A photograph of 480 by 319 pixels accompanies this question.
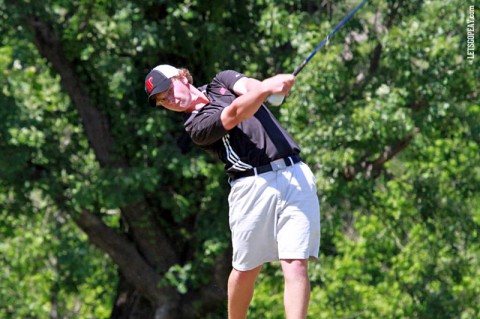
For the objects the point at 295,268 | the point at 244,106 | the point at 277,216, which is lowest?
the point at 295,268

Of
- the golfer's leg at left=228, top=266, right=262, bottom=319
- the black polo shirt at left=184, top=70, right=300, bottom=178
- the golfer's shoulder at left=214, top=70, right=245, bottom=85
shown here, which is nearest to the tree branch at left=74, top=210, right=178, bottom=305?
the golfer's leg at left=228, top=266, right=262, bottom=319

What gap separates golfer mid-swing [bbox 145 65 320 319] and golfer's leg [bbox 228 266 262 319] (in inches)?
0.4

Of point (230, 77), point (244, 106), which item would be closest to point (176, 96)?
point (230, 77)

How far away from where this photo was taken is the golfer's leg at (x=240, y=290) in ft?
15.0

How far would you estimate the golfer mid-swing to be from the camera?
4.35 m

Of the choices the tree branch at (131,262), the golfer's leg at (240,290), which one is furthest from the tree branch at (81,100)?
the golfer's leg at (240,290)

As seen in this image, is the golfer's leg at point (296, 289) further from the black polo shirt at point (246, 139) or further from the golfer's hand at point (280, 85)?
the golfer's hand at point (280, 85)

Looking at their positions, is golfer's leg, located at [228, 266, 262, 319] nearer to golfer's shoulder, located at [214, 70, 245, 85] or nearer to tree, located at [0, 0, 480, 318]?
golfer's shoulder, located at [214, 70, 245, 85]

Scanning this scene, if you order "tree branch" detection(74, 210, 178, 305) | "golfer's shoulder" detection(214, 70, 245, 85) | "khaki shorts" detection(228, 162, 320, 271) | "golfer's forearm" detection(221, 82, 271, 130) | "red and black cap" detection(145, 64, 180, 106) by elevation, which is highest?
"red and black cap" detection(145, 64, 180, 106)

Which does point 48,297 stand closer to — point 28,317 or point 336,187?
point 28,317

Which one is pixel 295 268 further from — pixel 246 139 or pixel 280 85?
pixel 280 85

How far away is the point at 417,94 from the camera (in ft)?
31.7

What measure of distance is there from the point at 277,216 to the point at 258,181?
18 centimetres

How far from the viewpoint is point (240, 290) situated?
4621 mm
